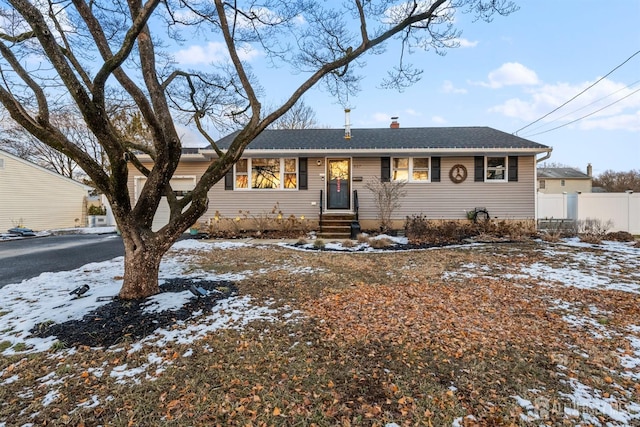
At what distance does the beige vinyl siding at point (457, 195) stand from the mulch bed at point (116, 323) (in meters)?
8.13

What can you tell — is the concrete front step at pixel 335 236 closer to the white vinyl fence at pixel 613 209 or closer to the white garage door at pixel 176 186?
the white garage door at pixel 176 186

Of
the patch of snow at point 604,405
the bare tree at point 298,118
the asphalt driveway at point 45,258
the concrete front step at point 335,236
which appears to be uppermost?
the bare tree at point 298,118

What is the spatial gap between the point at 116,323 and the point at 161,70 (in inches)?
209

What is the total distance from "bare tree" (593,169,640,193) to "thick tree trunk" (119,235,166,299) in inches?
1647

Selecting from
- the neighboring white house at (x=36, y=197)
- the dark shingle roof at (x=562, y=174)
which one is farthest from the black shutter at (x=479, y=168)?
the dark shingle roof at (x=562, y=174)

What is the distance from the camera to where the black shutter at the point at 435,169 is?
10.9m

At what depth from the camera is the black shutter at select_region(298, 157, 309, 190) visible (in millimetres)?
11227

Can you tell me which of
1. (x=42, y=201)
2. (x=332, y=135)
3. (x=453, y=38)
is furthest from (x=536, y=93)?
(x=42, y=201)

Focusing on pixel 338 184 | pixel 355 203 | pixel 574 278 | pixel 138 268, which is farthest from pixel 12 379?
pixel 338 184

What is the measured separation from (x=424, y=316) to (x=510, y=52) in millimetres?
12453

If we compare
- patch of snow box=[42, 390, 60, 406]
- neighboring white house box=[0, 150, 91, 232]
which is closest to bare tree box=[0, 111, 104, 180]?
neighboring white house box=[0, 150, 91, 232]

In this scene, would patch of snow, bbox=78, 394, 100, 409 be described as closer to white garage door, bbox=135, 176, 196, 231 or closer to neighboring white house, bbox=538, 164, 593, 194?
white garage door, bbox=135, 176, 196, 231

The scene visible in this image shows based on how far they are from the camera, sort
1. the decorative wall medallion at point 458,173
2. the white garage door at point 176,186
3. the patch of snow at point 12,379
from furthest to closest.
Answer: the white garage door at point 176,186, the decorative wall medallion at point 458,173, the patch of snow at point 12,379

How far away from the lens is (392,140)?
11586mm
